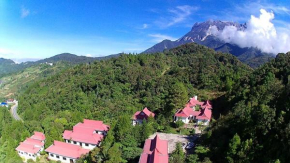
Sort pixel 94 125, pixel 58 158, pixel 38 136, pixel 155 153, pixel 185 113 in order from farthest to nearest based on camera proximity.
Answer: pixel 94 125 → pixel 185 113 → pixel 38 136 → pixel 58 158 → pixel 155 153

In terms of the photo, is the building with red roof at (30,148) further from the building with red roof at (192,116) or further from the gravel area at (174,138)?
the building with red roof at (192,116)

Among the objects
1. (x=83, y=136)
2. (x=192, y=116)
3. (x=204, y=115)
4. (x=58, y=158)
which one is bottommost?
(x=58, y=158)

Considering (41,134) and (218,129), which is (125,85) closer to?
(41,134)

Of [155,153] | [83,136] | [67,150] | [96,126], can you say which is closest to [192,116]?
[96,126]

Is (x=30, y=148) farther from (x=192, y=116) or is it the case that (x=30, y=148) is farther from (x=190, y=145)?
(x=192, y=116)

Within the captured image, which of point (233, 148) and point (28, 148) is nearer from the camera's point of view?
point (233, 148)
